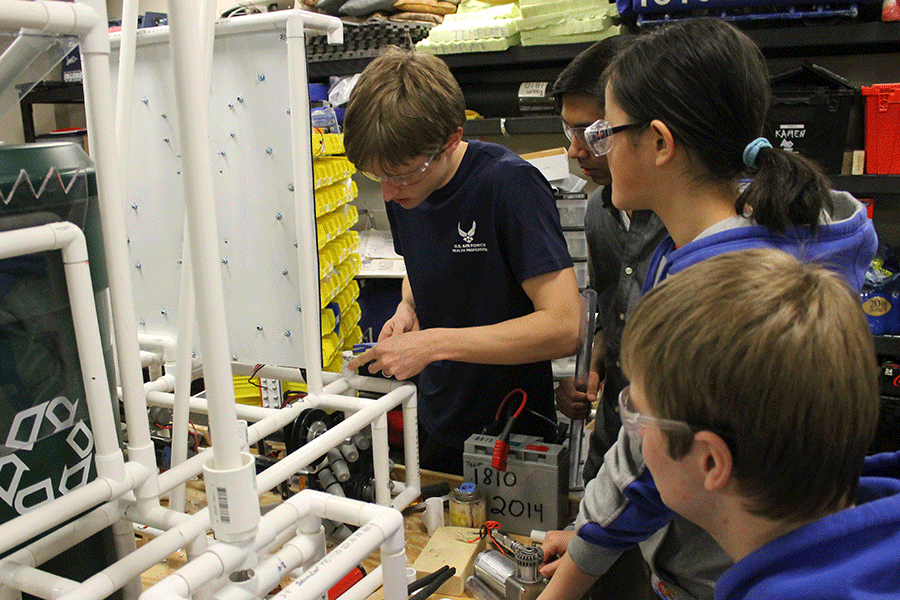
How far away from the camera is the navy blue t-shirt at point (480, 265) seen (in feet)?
4.49

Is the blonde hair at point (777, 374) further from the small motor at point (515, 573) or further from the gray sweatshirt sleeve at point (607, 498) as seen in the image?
the small motor at point (515, 573)

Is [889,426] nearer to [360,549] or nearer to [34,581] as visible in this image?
[360,549]

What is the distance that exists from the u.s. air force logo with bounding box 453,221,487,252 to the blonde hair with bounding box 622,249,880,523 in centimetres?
82

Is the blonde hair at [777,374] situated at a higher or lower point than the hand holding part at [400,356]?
higher

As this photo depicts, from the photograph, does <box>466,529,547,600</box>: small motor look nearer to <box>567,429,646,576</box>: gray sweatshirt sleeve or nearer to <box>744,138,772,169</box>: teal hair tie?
<box>567,429,646,576</box>: gray sweatshirt sleeve

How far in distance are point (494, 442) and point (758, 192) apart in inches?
24.0

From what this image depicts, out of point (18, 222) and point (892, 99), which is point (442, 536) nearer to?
point (18, 222)

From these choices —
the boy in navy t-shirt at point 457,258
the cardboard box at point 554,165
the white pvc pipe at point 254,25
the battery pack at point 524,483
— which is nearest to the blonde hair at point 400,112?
the boy in navy t-shirt at point 457,258

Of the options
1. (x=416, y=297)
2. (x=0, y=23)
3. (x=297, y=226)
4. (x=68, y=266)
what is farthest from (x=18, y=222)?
(x=416, y=297)

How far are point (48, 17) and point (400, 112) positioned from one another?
2.40 feet

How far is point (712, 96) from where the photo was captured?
33.9 inches

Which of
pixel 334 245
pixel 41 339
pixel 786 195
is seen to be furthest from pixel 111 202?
pixel 334 245

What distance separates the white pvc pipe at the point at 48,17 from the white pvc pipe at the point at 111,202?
2 cm

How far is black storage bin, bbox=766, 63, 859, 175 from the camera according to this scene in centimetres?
238
